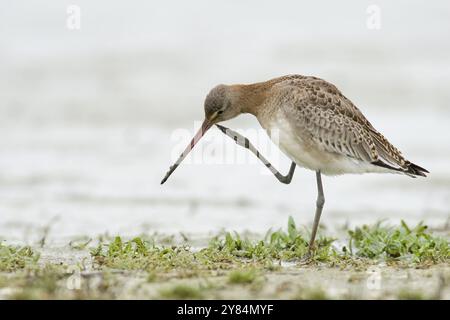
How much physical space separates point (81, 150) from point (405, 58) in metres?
8.95

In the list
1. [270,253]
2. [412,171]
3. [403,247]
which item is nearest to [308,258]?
[270,253]

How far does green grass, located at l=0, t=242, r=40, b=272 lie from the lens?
6891 mm

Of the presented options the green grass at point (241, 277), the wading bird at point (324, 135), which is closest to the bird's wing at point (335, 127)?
the wading bird at point (324, 135)

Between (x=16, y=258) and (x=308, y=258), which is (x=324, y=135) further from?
(x=16, y=258)

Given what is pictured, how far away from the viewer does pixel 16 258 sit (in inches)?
280

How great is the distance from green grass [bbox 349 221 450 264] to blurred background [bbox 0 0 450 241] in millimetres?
2270

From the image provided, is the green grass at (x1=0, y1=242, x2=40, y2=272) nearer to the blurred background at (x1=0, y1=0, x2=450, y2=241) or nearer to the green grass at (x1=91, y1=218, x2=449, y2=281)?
the green grass at (x1=91, y1=218, x2=449, y2=281)

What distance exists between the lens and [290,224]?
8.27m

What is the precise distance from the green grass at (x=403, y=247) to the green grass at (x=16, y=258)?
9.13ft

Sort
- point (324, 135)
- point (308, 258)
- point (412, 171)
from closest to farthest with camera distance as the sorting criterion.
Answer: point (308, 258)
point (324, 135)
point (412, 171)

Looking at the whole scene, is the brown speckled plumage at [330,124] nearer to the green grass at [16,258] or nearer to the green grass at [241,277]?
the green grass at [241,277]

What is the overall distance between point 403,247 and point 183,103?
10.9 meters
